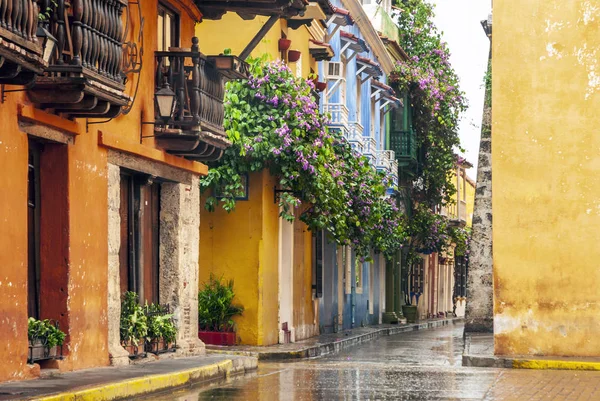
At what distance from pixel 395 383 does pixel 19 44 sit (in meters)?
6.18

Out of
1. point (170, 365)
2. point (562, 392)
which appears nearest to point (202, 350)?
point (170, 365)

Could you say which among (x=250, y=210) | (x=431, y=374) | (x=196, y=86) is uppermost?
(x=196, y=86)

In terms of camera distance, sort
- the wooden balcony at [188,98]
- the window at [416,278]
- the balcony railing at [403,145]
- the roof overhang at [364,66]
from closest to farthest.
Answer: the wooden balcony at [188,98] → the roof overhang at [364,66] → the balcony railing at [403,145] → the window at [416,278]

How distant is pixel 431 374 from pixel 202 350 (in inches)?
161

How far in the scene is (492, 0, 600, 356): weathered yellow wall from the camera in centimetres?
1817

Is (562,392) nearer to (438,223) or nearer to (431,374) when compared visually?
(431,374)

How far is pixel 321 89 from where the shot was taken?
28203 millimetres

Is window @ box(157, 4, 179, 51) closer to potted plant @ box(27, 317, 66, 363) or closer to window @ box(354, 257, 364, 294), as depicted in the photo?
potted plant @ box(27, 317, 66, 363)

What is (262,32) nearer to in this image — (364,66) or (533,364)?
(533,364)

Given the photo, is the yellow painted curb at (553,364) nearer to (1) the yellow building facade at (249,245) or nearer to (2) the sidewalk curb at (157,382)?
(2) the sidewalk curb at (157,382)

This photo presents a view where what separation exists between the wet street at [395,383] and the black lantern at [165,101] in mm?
3575

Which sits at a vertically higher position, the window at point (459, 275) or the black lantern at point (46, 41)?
the black lantern at point (46, 41)

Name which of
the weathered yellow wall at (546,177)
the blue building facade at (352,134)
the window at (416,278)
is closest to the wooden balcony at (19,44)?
the weathered yellow wall at (546,177)

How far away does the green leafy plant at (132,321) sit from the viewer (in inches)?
631
